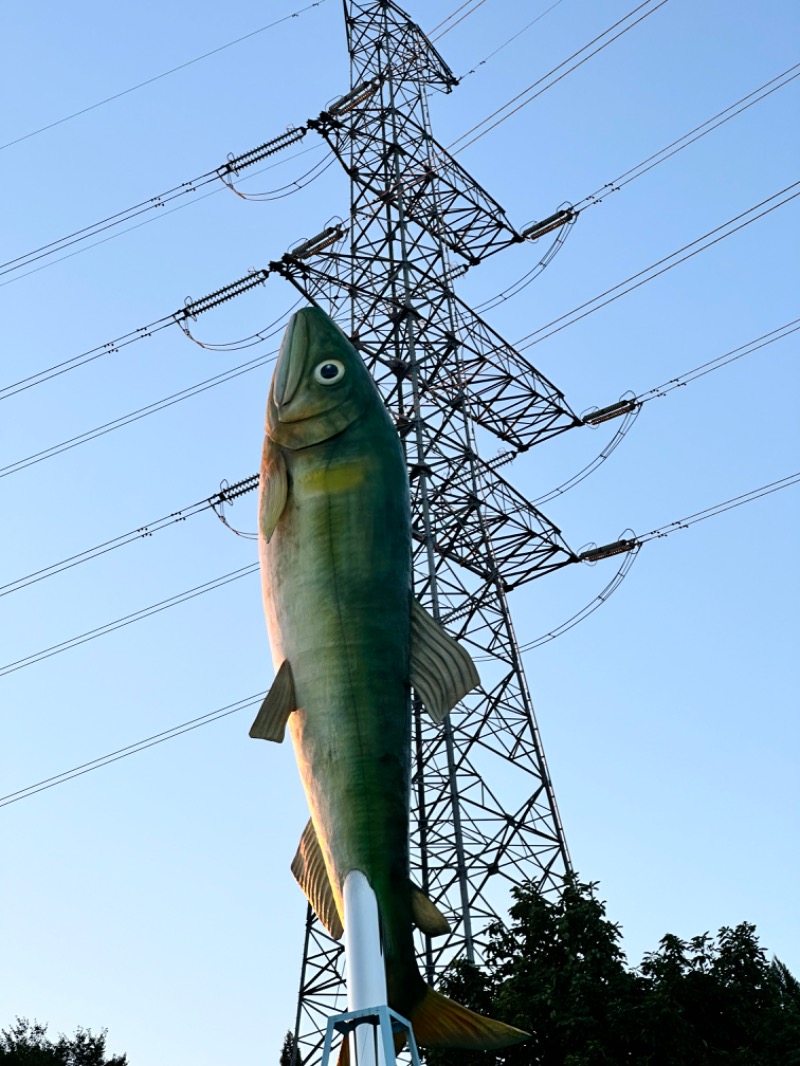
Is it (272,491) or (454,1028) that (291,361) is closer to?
(272,491)

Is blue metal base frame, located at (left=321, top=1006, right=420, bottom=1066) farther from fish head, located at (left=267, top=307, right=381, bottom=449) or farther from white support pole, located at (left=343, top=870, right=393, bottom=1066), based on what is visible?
fish head, located at (left=267, top=307, right=381, bottom=449)

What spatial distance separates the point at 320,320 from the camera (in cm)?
965

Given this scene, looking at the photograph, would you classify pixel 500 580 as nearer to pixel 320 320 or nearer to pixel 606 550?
pixel 606 550

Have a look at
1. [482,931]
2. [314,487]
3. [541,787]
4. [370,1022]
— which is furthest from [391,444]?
[541,787]

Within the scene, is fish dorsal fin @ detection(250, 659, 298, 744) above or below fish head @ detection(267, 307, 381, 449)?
below

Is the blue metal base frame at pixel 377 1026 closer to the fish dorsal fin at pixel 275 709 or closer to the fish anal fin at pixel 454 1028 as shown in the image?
the fish anal fin at pixel 454 1028

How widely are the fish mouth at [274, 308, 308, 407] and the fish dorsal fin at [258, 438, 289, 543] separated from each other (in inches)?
12.1

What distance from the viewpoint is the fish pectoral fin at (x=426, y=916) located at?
859cm

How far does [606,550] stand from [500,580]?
321 centimetres

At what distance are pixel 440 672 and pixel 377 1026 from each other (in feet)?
7.99

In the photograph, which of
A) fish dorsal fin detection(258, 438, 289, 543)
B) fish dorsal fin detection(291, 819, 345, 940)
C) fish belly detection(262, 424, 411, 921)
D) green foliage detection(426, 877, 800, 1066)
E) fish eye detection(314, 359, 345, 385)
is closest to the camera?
fish belly detection(262, 424, 411, 921)

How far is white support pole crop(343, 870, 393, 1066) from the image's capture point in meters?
7.89

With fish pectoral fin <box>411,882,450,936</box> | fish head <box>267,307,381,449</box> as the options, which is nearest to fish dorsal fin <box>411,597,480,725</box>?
fish pectoral fin <box>411,882,450,936</box>

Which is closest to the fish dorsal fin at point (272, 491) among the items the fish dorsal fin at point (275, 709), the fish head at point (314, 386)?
the fish head at point (314, 386)
